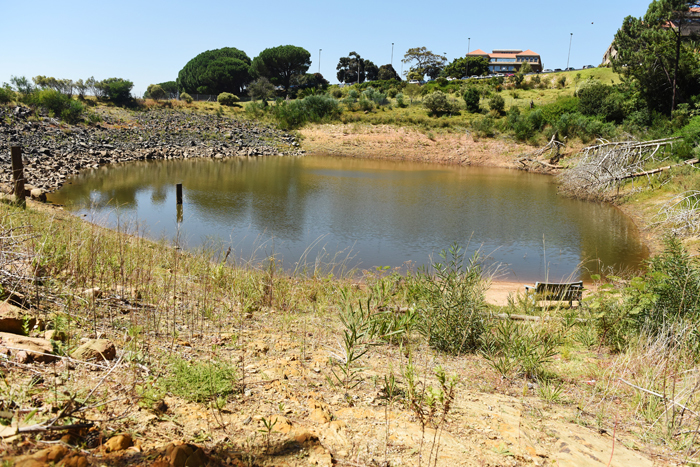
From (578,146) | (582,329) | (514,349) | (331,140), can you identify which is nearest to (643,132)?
(578,146)

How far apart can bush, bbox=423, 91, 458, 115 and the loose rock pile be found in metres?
15.4

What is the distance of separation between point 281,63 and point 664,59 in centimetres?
5422

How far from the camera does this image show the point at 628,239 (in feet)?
51.2

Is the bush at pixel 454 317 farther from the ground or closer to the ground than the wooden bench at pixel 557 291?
farther from the ground

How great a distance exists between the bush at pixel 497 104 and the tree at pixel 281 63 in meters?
35.5

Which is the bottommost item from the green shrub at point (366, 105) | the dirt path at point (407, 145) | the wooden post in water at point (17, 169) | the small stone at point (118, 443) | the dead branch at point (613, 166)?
the small stone at point (118, 443)

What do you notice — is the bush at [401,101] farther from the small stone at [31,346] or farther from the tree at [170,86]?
the small stone at [31,346]

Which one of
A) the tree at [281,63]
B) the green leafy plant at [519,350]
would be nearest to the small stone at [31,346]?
the green leafy plant at [519,350]

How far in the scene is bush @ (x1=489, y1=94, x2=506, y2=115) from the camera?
45.8 metres

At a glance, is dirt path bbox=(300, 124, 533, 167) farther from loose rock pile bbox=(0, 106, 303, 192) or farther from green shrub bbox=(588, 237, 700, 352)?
green shrub bbox=(588, 237, 700, 352)

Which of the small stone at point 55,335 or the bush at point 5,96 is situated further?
the bush at point 5,96

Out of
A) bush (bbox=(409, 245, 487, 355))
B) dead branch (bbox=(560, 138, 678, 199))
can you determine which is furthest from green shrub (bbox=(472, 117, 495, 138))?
bush (bbox=(409, 245, 487, 355))

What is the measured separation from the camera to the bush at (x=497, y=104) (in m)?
45.8

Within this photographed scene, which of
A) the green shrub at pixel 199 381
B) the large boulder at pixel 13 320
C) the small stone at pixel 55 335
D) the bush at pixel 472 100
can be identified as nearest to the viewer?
the green shrub at pixel 199 381
